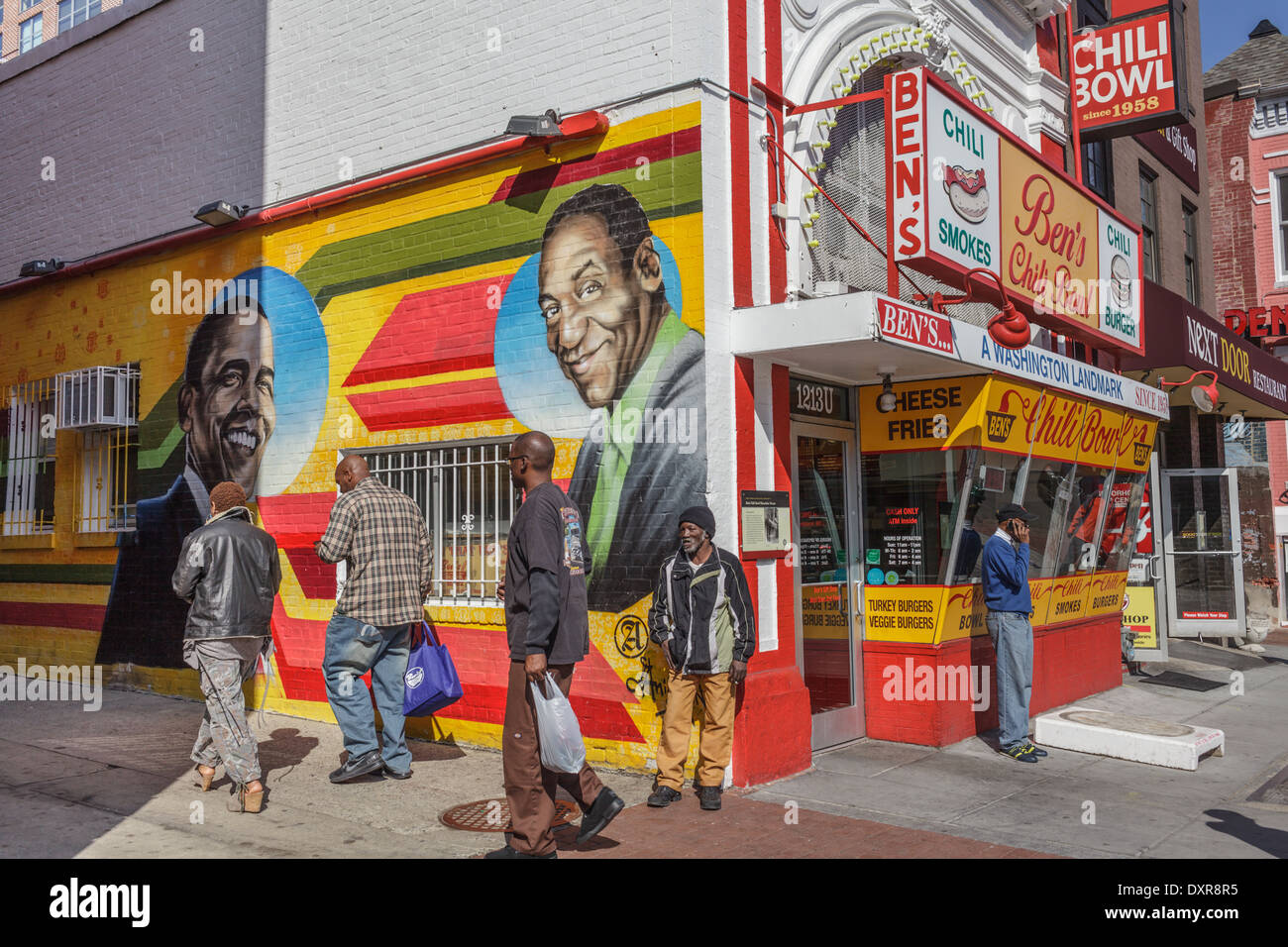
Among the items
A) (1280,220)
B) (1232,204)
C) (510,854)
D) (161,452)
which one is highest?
(1232,204)

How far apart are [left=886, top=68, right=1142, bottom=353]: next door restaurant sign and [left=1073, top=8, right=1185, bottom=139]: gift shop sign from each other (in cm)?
139

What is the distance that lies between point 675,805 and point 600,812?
1.18m

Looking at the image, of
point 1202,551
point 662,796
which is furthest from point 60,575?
point 1202,551

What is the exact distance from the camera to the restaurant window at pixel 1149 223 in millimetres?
15812

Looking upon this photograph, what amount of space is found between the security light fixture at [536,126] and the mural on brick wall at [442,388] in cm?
24

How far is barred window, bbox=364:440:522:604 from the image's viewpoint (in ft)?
26.6

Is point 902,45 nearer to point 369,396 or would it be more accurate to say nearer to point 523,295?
point 523,295

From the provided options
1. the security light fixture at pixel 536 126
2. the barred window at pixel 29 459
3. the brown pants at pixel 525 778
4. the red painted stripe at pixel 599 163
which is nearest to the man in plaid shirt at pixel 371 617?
the brown pants at pixel 525 778

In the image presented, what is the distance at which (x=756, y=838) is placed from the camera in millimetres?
5750

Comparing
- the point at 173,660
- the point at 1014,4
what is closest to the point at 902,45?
the point at 1014,4

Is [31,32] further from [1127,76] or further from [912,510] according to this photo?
[1127,76]

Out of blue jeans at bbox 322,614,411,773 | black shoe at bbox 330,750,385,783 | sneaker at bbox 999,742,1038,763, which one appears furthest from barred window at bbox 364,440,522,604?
sneaker at bbox 999,742,1038,763

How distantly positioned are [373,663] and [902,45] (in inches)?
270

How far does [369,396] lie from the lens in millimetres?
8875
